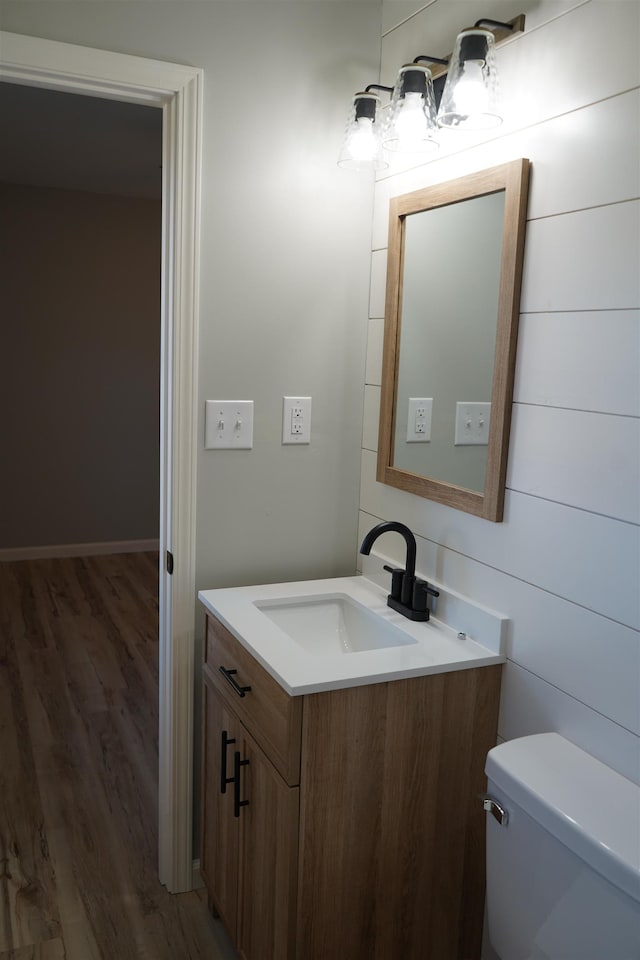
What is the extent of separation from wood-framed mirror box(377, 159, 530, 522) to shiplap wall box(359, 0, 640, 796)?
34mm

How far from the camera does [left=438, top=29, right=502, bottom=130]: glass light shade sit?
57.4 inches

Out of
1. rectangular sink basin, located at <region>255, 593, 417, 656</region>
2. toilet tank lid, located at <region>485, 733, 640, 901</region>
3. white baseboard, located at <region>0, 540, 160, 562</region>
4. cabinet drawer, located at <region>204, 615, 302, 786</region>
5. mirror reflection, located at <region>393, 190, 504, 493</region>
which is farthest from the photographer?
white baseboard, located at <region>0, 540, 160, 562</region>

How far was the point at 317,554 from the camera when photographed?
7.02 feet

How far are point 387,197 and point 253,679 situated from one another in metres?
1.21

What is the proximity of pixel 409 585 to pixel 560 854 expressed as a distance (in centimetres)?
69

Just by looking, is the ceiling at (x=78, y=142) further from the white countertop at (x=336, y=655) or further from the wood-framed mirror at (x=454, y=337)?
the white countertop at (x=336, y=655)

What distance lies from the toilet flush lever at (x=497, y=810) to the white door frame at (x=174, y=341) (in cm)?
89

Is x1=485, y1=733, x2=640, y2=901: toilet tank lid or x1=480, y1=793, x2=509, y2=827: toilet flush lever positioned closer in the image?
x1=485, y1=733, x2=640, y2=901: toilet tank lid

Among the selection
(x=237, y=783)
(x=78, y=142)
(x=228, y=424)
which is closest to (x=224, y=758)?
(x=237, y=783)

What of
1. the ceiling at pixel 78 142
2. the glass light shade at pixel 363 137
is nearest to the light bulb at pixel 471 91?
the glass light shade at pixel 363 137

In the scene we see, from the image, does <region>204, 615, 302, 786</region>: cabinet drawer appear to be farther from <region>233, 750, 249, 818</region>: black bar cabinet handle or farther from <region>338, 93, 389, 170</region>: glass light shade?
<region>338, 93, 389, 170</region>: glass light shade

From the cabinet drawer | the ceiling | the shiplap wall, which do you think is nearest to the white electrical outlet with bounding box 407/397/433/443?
the shiplap wall

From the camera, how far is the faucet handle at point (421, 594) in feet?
5.86

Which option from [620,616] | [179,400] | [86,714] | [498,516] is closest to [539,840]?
[620,616]
